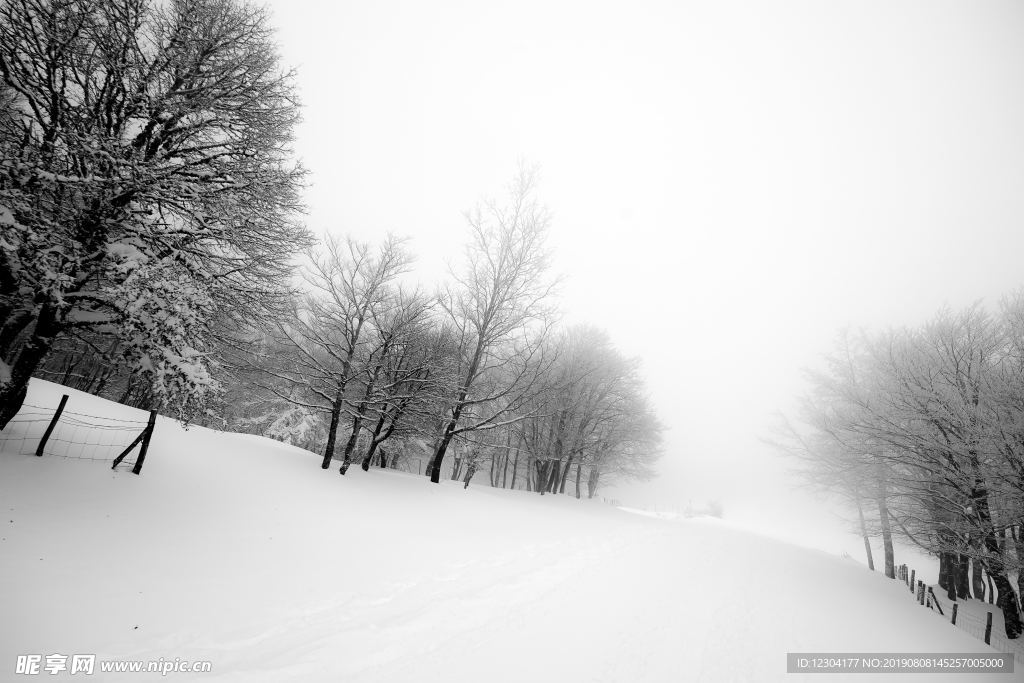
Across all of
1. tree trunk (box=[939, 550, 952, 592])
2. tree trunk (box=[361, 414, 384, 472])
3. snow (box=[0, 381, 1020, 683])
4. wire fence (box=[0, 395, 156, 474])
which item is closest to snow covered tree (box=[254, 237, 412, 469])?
tree trunk (box=[361, 414, 384, 472])

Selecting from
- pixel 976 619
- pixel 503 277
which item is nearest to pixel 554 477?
pixel 503 277

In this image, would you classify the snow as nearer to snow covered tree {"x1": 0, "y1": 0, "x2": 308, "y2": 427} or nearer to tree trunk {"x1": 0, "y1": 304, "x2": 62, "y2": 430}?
tree trunk {"x1": 0, "y1": 304, "x2": 62, "y2": 430}

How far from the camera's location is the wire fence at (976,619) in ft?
29.5

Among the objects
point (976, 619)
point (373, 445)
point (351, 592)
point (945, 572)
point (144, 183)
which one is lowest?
point (976, 619)

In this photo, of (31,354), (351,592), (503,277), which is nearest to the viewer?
(351,592)

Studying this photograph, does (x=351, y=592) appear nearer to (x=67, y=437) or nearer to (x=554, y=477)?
(x=67, y=437)

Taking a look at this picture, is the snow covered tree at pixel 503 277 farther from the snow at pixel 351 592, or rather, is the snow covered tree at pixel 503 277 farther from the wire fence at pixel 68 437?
the wire fence at pixel 68 437

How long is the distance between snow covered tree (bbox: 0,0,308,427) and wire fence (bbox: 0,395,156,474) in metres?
0.67

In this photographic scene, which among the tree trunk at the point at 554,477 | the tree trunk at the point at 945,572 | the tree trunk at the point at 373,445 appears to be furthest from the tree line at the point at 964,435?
the tree trunk at the point at 373,445

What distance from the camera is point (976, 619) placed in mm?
11422

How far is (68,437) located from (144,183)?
5.75m

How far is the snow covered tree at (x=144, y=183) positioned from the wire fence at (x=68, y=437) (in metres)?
0.67

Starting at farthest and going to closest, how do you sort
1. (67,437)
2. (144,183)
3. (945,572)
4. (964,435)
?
(945,572)
(964,435)
(67,437)
(144,183)

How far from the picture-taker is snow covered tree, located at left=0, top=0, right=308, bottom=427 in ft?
18.2
